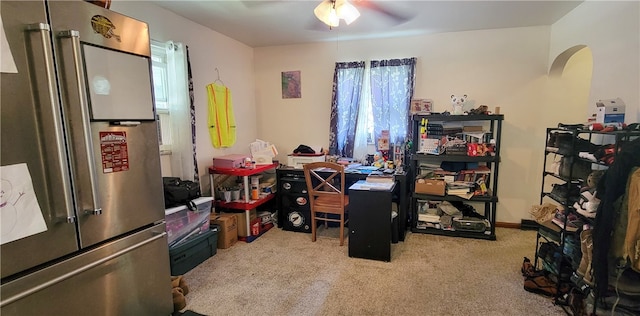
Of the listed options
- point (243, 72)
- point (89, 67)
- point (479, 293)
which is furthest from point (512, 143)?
point (89, 67)

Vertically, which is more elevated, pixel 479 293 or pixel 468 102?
pixel 468 102

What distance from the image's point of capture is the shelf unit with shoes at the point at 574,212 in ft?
5.92

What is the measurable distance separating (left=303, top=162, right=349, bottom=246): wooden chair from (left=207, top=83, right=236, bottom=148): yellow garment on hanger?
1118 mm

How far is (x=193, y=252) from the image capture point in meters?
2.70

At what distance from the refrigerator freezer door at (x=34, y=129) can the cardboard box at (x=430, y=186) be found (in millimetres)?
3026

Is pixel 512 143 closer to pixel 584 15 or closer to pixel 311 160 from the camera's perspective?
pixel 584 15

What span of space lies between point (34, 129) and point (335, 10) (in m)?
1.93

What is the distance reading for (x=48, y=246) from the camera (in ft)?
4.16

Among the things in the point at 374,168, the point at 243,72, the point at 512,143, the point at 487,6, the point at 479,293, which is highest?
the point at 487,6

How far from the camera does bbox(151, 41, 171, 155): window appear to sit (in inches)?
109

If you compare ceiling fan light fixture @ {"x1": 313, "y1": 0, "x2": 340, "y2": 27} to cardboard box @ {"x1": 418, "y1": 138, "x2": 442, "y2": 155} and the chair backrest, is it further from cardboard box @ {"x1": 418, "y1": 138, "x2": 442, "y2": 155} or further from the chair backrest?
cardboard box @ {"x1": 418, "y1": 138, "x2": 442, "y2": 155}

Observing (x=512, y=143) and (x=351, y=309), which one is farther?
(x=512, y=143)

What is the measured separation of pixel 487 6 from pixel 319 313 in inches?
115

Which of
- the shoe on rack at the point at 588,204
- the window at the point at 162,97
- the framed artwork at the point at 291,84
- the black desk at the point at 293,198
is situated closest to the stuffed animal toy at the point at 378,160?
the black desk at the point at 293,198
